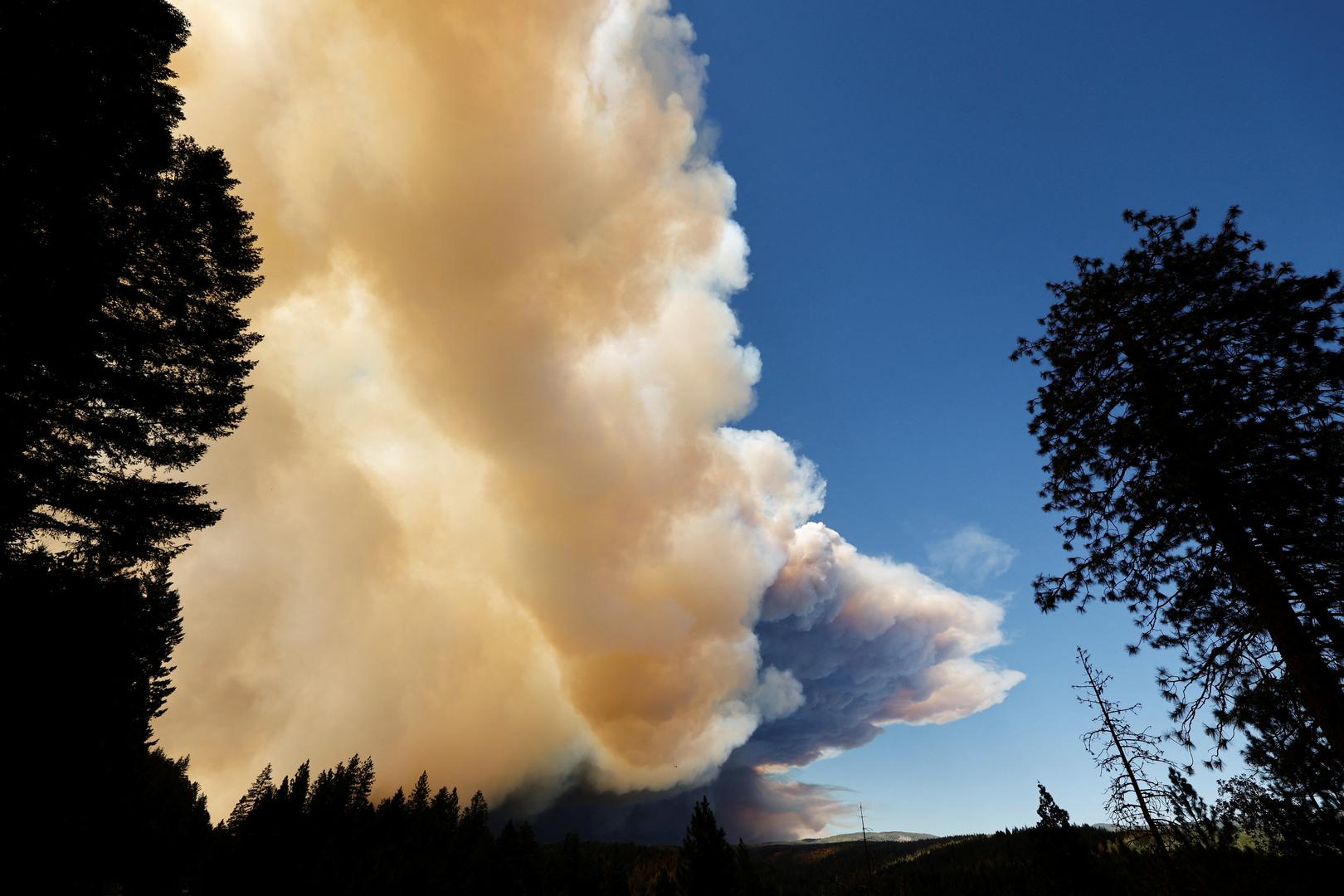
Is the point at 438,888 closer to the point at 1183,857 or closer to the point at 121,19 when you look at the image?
the point at 1183,857

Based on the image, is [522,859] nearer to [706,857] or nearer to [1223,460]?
[706,857]

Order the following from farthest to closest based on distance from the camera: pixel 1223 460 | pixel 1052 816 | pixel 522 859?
pixel 522 859, pixel 1052 816, pixel 1223 460

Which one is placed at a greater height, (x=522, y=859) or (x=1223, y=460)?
(x=1223, y=460)

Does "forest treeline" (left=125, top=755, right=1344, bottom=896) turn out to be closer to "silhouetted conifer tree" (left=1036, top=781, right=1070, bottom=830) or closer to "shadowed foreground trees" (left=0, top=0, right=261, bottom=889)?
"silhouetted conifer tree" (left=1036, top=781, right=1070, bottom=830)

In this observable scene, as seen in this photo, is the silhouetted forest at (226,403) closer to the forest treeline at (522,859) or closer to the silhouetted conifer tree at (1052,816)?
the forest treeline at (522,859)

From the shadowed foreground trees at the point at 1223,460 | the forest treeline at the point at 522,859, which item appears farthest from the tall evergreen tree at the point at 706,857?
the shadowed foreground trees at the point at 1223,460

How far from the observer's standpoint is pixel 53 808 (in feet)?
53.1

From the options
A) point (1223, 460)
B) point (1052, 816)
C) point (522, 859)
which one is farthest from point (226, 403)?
point (522, 859)

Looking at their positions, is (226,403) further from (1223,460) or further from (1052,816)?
(1052,816)

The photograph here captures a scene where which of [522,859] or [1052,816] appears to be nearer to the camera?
[1052,816]

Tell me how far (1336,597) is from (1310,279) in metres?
5.74

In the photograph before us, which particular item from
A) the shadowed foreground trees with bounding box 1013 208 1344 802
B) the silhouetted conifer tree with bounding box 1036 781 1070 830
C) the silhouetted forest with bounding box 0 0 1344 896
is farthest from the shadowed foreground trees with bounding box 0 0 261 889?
the silhouetted conifer tree with bounding box 1036 781 1070 830

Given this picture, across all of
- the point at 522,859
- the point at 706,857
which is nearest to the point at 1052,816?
the point at 706,857

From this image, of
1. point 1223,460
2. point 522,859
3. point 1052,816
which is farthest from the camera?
point 522,859
